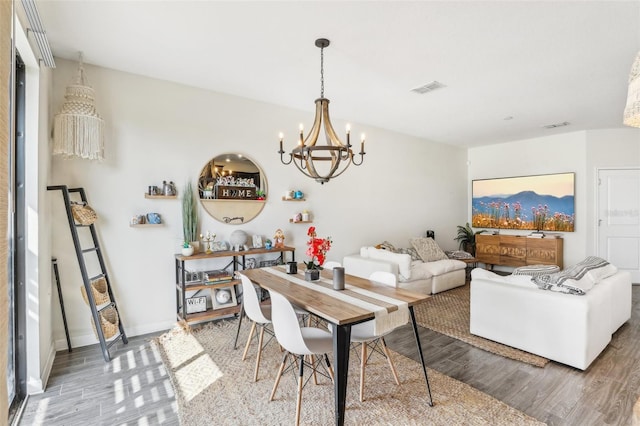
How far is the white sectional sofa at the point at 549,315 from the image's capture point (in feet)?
8.48

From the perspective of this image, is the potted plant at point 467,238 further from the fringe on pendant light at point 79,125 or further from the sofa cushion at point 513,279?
the fringe on pendant light at point 79,125

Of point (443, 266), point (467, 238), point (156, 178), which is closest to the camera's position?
point (156, 178)

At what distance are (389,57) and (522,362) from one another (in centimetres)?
295

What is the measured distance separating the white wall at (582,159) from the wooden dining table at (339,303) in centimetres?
529

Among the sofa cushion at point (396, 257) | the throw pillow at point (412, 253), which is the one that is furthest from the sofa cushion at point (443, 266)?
the sofa cushion at point (396, 257)

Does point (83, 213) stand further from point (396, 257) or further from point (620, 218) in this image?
point (620, 218)

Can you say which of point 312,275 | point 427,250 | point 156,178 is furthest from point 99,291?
point 427,250

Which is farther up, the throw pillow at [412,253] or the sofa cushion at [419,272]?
the throw pillow at [412,253]

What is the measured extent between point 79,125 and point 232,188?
1.60 metres

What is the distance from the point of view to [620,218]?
5570mm

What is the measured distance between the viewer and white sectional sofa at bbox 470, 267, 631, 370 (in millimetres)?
2584

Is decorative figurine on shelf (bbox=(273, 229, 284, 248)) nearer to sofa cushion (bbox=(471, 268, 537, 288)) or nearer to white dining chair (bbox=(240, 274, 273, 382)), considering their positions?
white dining chair (bbox=(240, 274, 273, 382))

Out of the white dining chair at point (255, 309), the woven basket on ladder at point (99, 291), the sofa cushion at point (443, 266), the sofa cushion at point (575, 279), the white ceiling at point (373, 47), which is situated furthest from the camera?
the sofa cushion at point (443, 266)

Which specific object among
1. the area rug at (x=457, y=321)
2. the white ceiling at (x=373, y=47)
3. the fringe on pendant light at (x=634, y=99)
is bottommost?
the area rug at (x=457, y=321)
